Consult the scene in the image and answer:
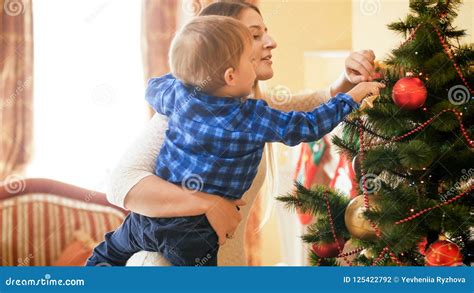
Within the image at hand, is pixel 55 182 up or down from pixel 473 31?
down

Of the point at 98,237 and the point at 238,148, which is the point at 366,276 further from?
the point at 98,237

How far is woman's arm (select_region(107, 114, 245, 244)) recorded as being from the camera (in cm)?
206

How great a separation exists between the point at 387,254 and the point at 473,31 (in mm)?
717

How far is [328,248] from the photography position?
82.3 inches

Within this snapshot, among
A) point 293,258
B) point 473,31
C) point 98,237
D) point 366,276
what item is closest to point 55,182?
point 98,237

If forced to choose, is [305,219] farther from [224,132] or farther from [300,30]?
[300,30]

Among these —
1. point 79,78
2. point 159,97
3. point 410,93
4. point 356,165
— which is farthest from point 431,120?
point 79,78

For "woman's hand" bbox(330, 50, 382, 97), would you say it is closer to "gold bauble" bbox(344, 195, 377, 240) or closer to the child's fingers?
"gold bauble" bbox(344, 195, 377, 240)

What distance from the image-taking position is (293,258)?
2.28 m

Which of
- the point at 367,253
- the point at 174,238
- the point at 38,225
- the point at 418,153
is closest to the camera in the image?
the point at 418,153

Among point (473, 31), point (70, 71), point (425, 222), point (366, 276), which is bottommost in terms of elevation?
point (366, 276)

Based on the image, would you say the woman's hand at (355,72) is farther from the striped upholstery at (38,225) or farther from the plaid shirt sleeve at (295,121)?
the striped upholstery at (38,225)

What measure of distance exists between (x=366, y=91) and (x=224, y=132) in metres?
0.39

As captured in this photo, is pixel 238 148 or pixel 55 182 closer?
pixel 238 148
